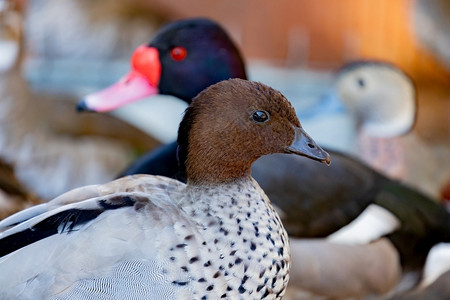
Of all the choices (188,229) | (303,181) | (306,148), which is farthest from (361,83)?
(188,229)

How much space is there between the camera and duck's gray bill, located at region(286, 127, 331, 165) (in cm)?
116

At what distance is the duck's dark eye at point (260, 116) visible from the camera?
1158 mm

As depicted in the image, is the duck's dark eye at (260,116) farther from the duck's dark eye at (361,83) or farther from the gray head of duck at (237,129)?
the duck's dark eye at (361,83)

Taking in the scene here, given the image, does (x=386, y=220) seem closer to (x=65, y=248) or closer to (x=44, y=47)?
(x=65, y=248)

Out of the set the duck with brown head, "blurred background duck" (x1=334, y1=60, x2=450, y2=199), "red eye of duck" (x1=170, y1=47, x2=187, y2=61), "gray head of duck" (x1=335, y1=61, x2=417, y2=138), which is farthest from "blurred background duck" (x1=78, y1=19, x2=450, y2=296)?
"gray head of duck" (x1=335, y1=61, x2=417, y2=138)

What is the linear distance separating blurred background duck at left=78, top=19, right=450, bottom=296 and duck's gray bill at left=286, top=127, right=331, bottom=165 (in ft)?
2.10

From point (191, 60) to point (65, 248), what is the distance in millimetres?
→ 877

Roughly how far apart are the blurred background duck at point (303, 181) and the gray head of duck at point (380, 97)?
2.93 feet

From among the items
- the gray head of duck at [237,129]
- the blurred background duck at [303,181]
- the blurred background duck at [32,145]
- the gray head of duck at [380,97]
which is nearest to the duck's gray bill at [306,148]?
the gray head of duck at [237,129]

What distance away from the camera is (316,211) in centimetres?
199

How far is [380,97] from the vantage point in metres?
2.98

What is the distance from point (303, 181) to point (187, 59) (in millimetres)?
474

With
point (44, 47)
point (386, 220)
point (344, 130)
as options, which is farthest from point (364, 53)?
point (386, 220)

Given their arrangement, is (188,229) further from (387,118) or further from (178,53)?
(387,118)
